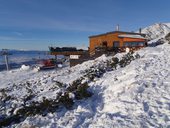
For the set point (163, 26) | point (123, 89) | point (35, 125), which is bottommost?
point (35, 125)

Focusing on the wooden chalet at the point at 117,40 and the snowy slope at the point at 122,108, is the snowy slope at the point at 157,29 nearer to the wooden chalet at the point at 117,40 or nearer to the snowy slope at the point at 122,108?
the wooden chalet at the point at 117,40

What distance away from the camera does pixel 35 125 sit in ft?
28.4

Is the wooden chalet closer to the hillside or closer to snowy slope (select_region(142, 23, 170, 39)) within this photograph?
the hillside

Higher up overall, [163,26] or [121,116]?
[163,26]

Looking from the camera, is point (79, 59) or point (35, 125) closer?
point (35, 125)

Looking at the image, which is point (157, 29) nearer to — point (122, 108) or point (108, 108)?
point (108, 108)

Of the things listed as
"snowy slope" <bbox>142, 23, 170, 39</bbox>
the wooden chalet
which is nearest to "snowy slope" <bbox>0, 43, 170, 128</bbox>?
the wooden chalet

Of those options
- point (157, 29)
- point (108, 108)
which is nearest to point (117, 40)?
point (108, 108)

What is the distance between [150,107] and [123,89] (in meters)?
2.18

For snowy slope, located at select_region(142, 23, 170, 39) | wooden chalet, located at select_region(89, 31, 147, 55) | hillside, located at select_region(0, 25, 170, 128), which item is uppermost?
snowy slope, located at select_region(142, 23, 170, 39)

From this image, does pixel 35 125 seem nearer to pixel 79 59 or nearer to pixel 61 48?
pixel 79 59

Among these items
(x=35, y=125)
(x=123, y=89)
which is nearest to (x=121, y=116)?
(x=123, y=89)

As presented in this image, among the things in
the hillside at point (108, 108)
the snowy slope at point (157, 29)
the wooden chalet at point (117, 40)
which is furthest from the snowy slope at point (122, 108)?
the snowy slope at point (157, 29)

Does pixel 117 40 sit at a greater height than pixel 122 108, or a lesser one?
greater
